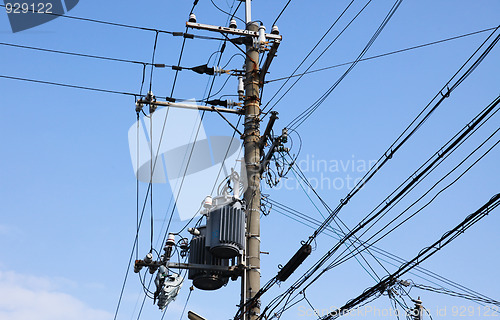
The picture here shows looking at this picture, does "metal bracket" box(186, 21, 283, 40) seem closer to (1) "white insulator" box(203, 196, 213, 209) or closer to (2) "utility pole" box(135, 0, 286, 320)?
(2) "utility pole" box(135, 0, 286, 320)

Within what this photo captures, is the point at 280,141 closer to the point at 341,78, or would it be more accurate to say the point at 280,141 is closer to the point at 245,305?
the point at 341,78

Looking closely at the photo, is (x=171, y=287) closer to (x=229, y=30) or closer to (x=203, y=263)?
(x=203, y=263)

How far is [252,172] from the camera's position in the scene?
1307 centimetres

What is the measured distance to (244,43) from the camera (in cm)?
1421

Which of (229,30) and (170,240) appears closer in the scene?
(170,240)

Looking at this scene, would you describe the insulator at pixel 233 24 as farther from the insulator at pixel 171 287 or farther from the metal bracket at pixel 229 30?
the insulator at pixel 171 287

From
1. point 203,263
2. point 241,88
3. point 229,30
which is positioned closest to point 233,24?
point 229,30

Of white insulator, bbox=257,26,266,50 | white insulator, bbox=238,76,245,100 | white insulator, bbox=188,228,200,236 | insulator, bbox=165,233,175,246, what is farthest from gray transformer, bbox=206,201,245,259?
white insulator, bbox=257,26,266,50

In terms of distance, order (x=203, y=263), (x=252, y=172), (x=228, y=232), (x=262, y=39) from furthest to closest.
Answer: (x=262, y=39) < (x=203, y=263) < (x=252, y=172) < (x=228, y=232)

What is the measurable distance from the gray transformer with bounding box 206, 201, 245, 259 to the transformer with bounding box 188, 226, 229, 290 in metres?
0.42

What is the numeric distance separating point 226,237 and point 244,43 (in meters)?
4.44

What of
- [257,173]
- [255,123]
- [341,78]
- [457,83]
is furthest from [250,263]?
[457,83]

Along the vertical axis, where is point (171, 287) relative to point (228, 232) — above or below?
below

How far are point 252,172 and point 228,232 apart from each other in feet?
4.51
